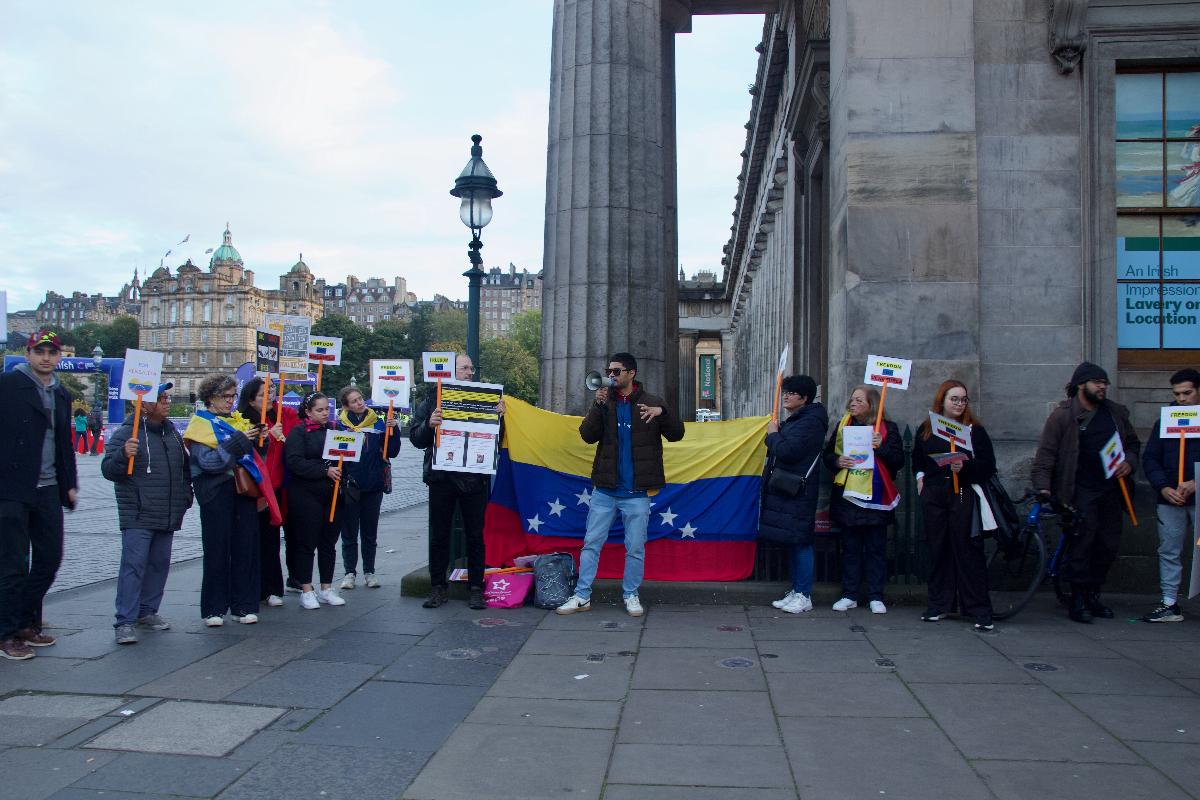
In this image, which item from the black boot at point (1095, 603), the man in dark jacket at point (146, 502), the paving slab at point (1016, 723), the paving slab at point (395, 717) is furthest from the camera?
the black boot at point (1095, 603)

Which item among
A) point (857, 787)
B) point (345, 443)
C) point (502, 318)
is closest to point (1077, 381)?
point (857, 787)

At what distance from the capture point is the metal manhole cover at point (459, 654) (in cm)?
559

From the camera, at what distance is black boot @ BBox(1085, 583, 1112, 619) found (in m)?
6.79

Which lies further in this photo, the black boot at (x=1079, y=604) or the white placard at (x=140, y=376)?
the black boot at (x=1079, y=604)

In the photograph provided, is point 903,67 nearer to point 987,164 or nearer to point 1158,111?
point 987,164

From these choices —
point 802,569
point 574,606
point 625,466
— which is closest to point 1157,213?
point 802,569

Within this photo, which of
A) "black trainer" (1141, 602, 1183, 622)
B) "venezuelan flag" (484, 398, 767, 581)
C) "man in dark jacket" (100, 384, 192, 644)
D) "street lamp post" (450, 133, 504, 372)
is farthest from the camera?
"street lamp post" (450, 133, 504, 372)

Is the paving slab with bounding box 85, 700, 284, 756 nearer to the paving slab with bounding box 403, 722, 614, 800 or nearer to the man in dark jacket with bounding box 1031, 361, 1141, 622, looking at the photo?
the paving slab with bounding box 403, 722, 614, 800

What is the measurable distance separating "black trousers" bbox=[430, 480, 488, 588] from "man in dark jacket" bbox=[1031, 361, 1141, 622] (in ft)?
14.2

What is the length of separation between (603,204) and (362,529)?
12.9 feet

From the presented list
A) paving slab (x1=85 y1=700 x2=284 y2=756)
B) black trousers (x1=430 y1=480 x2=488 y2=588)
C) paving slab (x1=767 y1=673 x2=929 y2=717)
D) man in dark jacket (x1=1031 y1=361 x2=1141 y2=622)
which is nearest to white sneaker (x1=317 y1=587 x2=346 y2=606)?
black trousers (x1=430 y1=480 x2=488 y2=588)

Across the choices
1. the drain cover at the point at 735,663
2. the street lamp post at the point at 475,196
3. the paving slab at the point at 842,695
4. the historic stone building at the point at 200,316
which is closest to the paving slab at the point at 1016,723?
the paving slab at the point at 842,695

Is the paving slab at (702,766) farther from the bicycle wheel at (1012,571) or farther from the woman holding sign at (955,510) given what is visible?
the bicycle wheel at (1012,571)

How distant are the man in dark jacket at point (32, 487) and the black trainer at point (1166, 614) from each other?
775 centimetres
